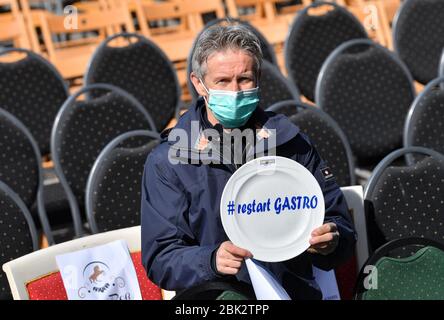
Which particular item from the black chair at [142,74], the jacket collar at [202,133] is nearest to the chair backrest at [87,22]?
the black chair at [142,74]

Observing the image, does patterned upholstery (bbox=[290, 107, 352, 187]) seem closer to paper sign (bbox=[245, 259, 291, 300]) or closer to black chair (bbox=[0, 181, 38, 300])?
black chair (bbox=[0, 181, 38, 300])

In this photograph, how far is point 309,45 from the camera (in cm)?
466

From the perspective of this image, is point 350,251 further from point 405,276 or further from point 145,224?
point 145,224

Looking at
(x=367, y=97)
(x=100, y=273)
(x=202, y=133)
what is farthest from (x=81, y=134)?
(x=202, y=133)

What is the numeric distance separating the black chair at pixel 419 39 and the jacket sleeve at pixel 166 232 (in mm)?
3260

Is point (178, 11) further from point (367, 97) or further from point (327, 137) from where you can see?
point (327, 137)

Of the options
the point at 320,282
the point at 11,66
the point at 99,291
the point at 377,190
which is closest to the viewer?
the point at 320,282

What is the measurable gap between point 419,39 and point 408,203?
2474 millimetres

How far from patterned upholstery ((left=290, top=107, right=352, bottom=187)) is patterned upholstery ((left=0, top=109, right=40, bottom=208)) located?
114cm

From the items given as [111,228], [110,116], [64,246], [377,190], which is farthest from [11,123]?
[377,190]

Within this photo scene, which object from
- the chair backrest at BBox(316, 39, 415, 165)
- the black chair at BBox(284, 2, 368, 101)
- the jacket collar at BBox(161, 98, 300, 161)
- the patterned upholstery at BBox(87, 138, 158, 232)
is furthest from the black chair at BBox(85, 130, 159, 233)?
the black chair at BBox(284, 2, 368, 101)

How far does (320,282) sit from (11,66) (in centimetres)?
248

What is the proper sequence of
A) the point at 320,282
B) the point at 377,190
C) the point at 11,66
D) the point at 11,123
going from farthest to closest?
the point at 11,66 < the point at 11,123 < the point at 377,190 < the point at 320,282

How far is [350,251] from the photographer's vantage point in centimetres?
200
